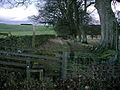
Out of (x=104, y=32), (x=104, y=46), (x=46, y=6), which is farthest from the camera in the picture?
(x=46, y=6)

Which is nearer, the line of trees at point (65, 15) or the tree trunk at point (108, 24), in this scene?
the tree trunk at point (108, 24)

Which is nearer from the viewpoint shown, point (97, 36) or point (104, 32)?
point (104, 32)

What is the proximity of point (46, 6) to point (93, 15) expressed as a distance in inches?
252

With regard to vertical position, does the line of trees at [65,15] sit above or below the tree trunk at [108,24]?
above

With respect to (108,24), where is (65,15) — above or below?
above

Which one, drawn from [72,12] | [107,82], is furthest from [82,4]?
[107,82]

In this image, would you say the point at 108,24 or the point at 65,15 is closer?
the point at 108,24

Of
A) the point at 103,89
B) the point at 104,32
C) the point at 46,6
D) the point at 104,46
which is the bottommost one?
the point at 103,89

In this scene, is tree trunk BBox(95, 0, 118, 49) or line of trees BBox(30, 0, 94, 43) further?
line of trees BBox(30, 0, 94, 43)

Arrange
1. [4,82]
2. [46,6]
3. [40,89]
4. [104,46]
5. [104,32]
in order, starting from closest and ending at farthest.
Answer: [40,89], [4,82], [104,46], [104,32], [46,6]

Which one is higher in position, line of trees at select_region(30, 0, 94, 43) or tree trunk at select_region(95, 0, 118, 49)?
line of trees at select_region(30, 0, 94, 43)

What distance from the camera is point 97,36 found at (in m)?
22.0

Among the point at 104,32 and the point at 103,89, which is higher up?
the point at 104,32

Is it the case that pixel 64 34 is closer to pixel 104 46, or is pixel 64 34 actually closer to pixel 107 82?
pixel 104 46
